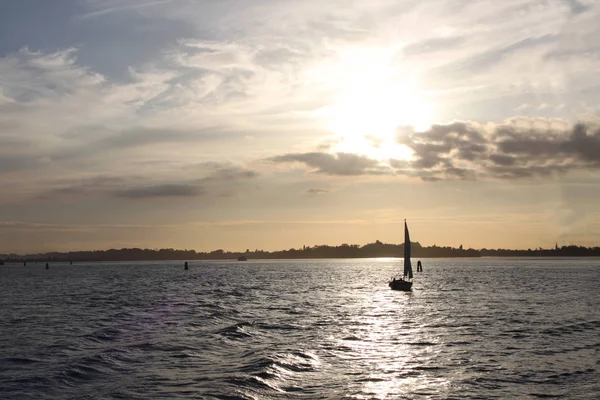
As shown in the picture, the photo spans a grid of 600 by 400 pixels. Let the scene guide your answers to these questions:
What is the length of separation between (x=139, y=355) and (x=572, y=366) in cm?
2185

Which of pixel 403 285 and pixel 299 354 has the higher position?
pixel 403 285

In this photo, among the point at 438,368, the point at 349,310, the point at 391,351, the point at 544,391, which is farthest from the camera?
the point at 349,310

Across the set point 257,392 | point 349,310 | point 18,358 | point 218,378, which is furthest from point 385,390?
point 349,310

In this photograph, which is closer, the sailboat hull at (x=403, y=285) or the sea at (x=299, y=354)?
the sea at (x=299, y=354)

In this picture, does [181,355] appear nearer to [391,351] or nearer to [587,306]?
[391,351]

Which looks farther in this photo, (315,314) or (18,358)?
(315,314)

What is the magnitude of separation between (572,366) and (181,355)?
1969cm

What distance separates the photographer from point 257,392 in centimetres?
2258

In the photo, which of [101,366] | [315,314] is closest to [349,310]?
[315,314]

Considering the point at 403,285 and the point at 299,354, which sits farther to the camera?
the point at 403,285

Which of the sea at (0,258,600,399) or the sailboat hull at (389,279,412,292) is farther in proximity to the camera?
the sailboat hull at (389,279,412,292)

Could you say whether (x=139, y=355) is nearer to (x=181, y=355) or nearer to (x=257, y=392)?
(x=181, y=355)

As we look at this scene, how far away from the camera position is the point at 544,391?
22422mm

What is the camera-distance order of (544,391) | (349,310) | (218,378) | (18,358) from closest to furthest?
(544,391) → (218,378) → (18,358) → (349,310)
